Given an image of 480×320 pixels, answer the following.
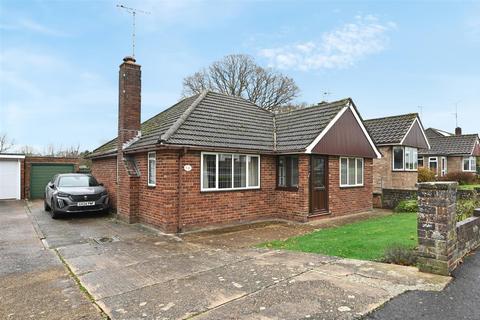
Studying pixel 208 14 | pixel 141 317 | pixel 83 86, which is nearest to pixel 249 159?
pixel 208 14

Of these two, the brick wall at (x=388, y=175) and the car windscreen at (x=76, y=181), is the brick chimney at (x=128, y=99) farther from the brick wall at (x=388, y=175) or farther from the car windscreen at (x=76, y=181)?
the brick wall at (x=388, y=175)

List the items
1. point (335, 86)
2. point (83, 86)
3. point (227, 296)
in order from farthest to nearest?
point (335, 86)
point (83, 86)
point (227, 296)

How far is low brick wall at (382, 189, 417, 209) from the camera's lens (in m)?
14.4

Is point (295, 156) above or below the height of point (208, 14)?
below

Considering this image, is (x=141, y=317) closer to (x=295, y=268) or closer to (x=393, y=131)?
(x=295, y=268)

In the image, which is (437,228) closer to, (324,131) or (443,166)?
(324,131)

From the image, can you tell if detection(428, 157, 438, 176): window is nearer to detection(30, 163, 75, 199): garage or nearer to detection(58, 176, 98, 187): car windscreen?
detection(58, 176, 98, 187): car windscreen

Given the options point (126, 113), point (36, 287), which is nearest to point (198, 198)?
point (126, 113)

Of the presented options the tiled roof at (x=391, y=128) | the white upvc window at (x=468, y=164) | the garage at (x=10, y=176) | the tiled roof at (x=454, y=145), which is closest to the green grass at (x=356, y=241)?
the tiled roof at (x=391, y=128)

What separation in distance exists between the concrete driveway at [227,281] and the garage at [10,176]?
16242 millimetres

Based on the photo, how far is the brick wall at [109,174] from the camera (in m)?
13.1

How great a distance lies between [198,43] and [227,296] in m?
12.7

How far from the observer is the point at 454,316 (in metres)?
3.64

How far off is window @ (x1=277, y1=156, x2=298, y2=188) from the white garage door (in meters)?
18.3
